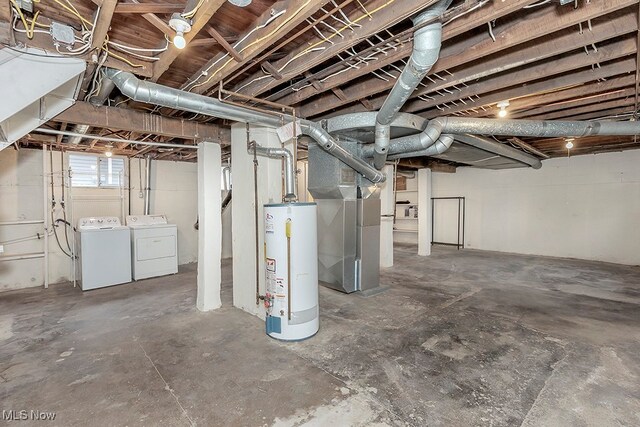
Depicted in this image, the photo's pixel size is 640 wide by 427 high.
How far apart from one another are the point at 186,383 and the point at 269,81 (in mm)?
2476

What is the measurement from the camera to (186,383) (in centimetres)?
219

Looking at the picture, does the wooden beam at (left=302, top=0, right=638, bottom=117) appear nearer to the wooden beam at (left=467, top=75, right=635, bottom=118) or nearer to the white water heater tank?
the wooden beam at (left=467, top=75, right=635, bottom=118)

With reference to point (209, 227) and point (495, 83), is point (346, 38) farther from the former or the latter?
point (209, 227)

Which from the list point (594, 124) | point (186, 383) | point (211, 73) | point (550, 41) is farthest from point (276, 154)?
point (594, 124)

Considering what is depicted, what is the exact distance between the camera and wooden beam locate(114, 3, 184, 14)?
1567 millimetres

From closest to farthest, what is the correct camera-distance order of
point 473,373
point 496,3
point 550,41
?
point 496,3, point 550,41, point 473,373

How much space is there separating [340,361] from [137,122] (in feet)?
10.3

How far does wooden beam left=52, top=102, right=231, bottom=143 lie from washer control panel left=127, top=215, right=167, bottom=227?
Answer: 8.35ft

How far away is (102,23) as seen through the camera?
1641 mm

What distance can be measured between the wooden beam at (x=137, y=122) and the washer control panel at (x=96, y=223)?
2.46 m

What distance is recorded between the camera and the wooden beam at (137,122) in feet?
9.42

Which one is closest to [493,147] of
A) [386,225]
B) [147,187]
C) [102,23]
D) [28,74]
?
[386,225]

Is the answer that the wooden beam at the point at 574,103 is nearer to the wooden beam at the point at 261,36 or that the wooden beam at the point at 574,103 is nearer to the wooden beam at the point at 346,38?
the wooden beam at the point at 346,38

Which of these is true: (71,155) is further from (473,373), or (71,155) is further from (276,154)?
(473,373)
